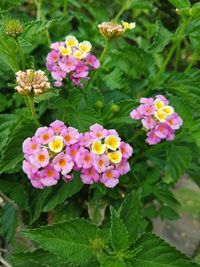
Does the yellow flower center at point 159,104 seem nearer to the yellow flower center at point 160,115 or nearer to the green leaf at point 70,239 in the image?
the yellow flower center at point 160,115

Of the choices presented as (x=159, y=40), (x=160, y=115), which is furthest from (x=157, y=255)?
(x=159, y=40)

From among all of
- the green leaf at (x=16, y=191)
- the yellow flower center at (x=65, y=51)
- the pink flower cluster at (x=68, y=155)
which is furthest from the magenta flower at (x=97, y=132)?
the green leaf at (x=16, y=191)

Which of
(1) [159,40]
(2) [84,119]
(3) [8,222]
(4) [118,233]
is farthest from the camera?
(3) [8,222]

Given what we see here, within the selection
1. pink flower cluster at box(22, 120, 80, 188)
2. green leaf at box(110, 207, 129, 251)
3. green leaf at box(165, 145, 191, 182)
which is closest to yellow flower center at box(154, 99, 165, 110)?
green leaf at box(165, 145, 191, 182)

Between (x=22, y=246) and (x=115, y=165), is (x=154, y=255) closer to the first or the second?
(x=115, y=165)

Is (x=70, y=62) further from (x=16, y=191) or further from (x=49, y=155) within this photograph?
(x=16, y=191)

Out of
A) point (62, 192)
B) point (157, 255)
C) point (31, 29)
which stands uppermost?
point (31, 29)
